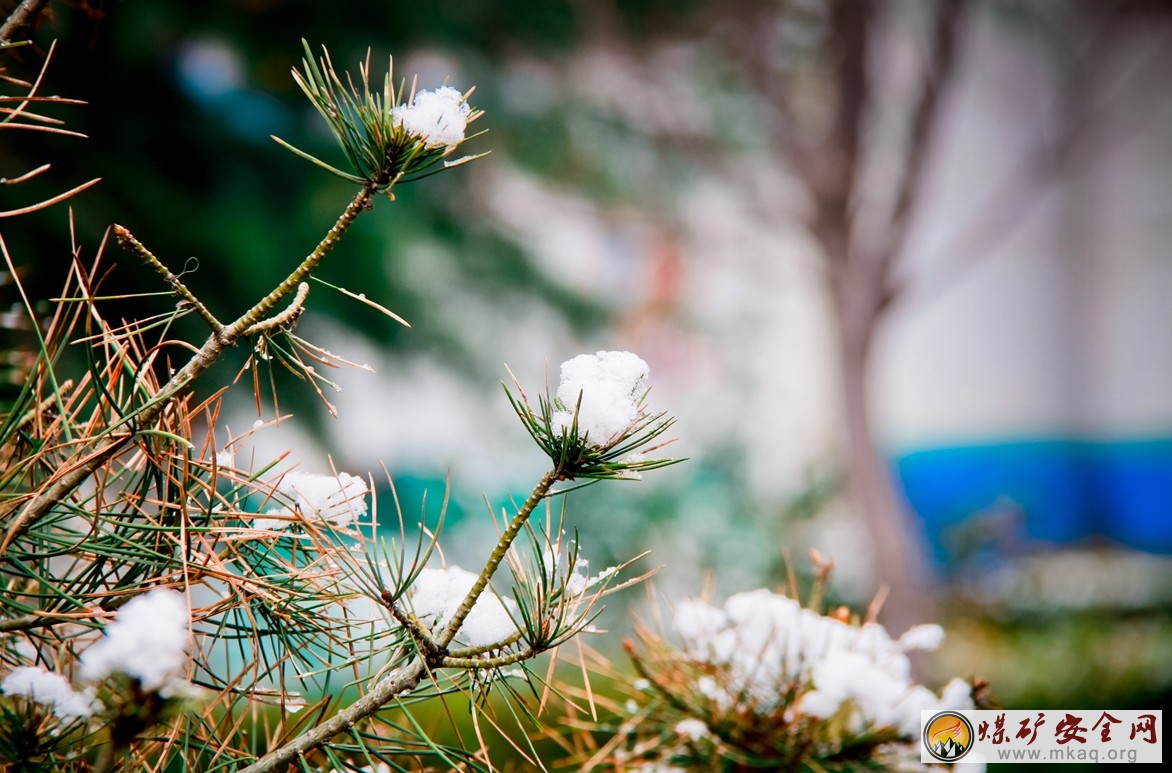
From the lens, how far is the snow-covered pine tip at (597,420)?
11.7 inches

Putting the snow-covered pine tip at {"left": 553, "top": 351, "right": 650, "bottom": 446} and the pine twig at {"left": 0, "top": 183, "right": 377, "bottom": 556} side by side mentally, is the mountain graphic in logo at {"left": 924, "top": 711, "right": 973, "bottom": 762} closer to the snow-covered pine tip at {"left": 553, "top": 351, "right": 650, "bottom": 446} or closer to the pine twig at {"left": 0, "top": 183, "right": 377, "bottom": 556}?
the snow-covered pine tip at {"left": 553, "top": 351, "right": 650, "bottom": 446}

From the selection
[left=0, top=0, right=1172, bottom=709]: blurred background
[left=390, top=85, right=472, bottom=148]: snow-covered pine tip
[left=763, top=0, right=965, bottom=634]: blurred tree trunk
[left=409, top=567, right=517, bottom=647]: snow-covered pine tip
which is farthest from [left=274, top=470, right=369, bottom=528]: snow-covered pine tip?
[left=763, top=0, right=965, bottom=634]: blurred tree trunk

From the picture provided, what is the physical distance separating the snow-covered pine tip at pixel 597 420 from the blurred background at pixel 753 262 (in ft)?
1.17

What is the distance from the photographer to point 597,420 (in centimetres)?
30

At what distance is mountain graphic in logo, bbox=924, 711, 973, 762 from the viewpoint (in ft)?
1.50

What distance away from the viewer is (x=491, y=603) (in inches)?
13.6

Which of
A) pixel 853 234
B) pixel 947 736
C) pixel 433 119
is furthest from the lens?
pixel 853 234

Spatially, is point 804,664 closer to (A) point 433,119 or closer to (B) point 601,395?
(B) point 601,395

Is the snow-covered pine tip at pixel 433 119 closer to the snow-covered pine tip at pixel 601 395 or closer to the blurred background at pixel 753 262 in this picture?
the snow-covered pine tip at pixel 601 395

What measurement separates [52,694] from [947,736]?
45 cm

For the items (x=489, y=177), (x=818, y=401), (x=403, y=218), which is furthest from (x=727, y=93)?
(x=403, y=218)

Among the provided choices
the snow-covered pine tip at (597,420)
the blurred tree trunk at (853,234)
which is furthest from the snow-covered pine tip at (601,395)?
the blurred tree trunk at (853,234)

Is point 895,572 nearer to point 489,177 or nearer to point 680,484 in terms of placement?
point 680,484

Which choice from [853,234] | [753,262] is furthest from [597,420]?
[753,262]
